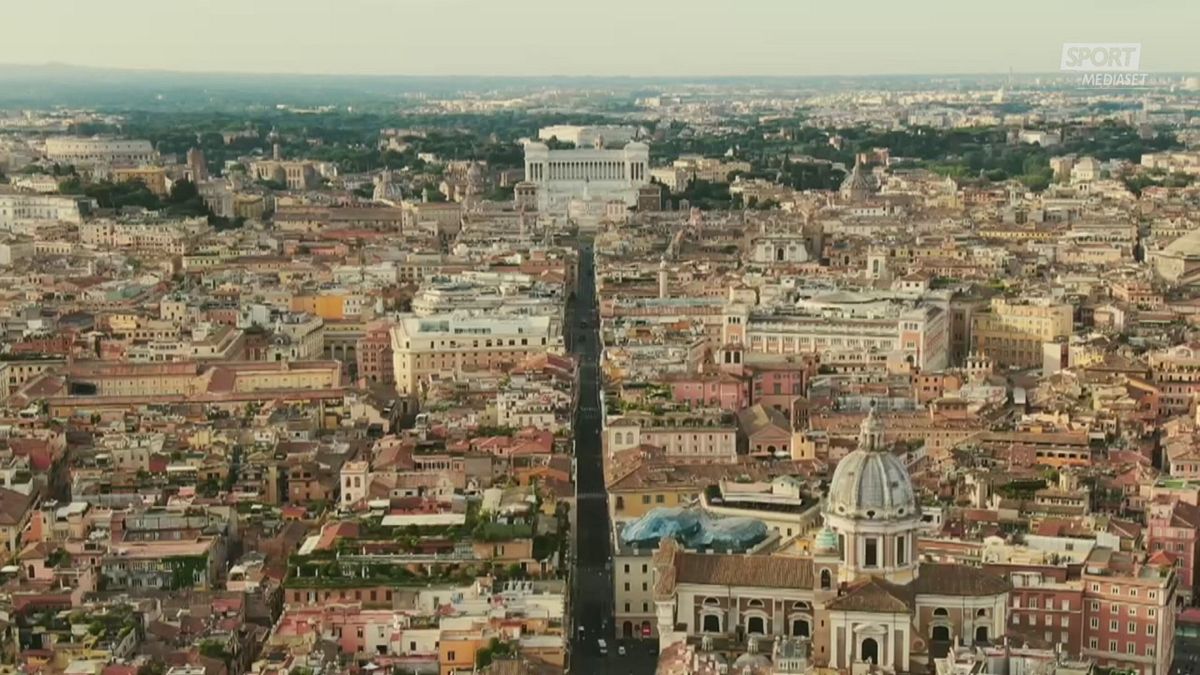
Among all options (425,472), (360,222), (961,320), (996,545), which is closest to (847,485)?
(996,545)

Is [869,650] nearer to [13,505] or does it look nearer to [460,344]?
[13,505]

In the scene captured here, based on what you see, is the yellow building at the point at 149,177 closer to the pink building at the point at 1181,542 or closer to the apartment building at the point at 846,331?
the apartment building at the point at 846,331

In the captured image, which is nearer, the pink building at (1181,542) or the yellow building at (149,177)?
the pink building at (1181,542)

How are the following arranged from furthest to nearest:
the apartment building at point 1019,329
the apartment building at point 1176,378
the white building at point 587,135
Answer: the white building at point 587,135, the apartment building at point 1019,329, the apartment building at point 1176,378

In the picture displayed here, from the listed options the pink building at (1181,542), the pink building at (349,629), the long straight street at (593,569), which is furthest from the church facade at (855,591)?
the pink building at (1181,542)

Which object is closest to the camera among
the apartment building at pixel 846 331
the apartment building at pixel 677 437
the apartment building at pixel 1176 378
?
the apartment building at pixel 677 437

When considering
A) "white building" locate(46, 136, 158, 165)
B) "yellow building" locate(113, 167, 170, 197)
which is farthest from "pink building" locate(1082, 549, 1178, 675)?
"white building" locate(46, 136, 158, 165)
